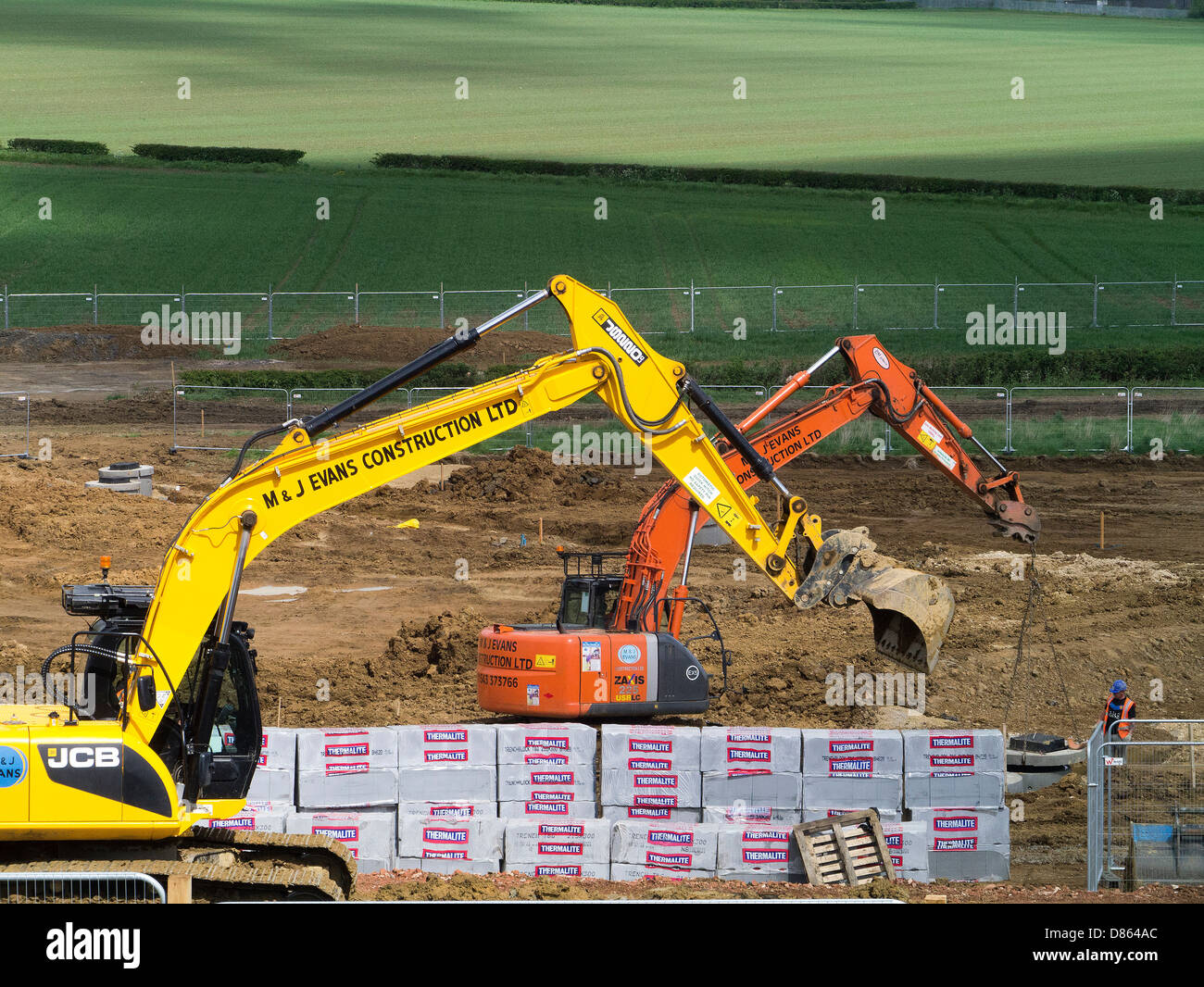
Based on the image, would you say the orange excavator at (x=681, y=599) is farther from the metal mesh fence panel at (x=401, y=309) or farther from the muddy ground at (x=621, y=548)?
the metal mesh fence panel at (x=401, y=309)

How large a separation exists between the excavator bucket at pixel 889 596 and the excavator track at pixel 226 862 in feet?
19.9

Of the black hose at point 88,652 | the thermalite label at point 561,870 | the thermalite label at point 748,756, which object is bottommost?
the thermalite label at point 561,870

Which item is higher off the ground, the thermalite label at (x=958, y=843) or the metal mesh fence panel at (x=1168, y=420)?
the metal mesh fence panel at (x=1168, y=420)

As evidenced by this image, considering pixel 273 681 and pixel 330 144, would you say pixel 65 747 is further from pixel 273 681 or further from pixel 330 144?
pixel 330 144

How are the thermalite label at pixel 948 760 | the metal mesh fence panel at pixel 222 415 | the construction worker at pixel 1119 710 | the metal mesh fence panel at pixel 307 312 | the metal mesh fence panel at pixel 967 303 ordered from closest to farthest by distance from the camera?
the thermalite label at pixel 948 760 → the construction worker at pixel 1119 710 → the metal mesh fence panel at pixel 222 415 → the metal mesh fence panel at pixel 967 303 → the metal mesh fence panel at pixel 307 312

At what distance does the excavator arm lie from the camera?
17047mm

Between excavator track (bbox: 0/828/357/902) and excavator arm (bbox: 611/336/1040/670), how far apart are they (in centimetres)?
536

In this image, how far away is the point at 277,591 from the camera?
27641 millimetres

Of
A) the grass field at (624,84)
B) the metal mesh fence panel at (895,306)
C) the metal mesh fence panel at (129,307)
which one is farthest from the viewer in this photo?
the grass field at (624,84)

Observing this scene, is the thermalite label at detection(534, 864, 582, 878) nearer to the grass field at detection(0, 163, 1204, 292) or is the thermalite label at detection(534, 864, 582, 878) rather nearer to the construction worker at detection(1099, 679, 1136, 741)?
the construction worker at detection(1099, 679, 1136, 741)

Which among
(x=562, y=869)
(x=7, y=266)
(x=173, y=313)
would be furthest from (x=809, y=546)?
(x=7, y=266)

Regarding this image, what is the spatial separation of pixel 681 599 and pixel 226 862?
21.8 feet

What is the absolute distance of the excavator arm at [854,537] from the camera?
55.9 feet

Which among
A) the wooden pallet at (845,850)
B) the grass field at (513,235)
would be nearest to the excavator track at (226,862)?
the wooden pallet at (845,850)
